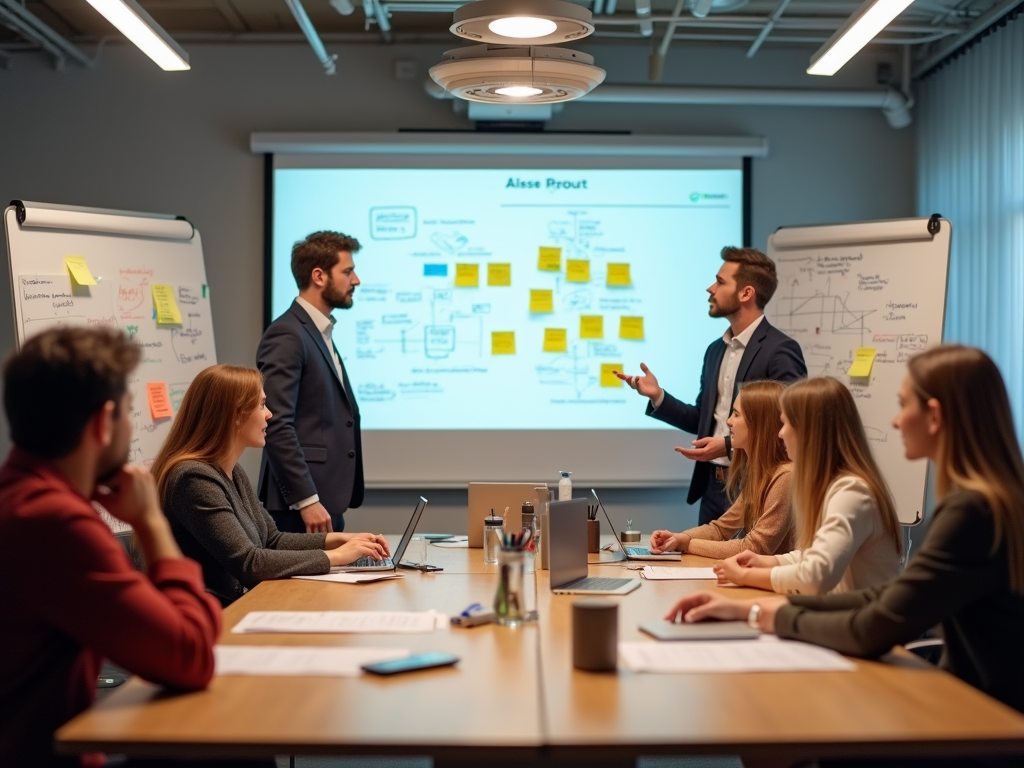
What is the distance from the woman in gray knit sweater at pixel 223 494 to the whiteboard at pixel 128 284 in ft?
4.23

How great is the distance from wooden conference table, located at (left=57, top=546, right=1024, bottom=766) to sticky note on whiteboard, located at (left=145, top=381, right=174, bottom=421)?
2933 millimetres

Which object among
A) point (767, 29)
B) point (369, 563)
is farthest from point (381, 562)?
point (767, 29)

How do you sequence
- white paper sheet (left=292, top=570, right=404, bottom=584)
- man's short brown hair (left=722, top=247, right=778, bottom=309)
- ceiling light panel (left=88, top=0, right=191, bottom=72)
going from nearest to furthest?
1. white paper sheet (left=292, top=570, right=404, bottom=584)
2. ceiling light panel (left=88, top=0, right=191, bottom=72)
3. man's short brown hair (left=722, top=247, right=778, bottom=309)

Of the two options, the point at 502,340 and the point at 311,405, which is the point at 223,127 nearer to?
the point at 502,340

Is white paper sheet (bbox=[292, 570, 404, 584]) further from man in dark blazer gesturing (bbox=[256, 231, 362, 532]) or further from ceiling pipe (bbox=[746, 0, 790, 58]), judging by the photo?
ceiling pipe (bbox=[746, 0, 790, 58])

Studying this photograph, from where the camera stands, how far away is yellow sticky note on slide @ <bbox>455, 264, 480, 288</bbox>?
5340mm

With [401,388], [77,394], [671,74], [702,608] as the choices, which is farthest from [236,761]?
[671,74]

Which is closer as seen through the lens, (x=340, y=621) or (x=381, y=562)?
(x=340, y=621)

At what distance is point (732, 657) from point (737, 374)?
2.35 metres

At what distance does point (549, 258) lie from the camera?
17.6 ft

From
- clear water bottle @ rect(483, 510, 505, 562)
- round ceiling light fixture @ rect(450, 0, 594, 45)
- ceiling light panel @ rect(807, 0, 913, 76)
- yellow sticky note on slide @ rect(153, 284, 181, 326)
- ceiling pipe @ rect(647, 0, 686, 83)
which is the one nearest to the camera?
round ceiling light fixture @ rect(450, 0, 594, 45)

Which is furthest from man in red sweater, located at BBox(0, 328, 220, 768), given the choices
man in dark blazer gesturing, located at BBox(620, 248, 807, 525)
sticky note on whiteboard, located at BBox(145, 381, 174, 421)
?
sticky note on whiteboard, located at BBox(145, 381, 174, 421)

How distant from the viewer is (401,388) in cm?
534

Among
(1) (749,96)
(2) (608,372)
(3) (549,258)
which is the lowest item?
(2) (608,372)
